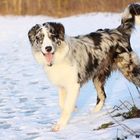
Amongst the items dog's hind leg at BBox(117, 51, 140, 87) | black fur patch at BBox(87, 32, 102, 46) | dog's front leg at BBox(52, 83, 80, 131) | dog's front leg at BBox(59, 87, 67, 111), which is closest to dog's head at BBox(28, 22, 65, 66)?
dog's front leg at BBox(52, 83, 80, 131)

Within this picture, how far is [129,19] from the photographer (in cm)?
746

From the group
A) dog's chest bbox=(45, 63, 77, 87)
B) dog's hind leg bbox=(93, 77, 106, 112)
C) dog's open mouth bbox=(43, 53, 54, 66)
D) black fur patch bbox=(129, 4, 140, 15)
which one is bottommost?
dog's hind leg bbox=(93, 77, 106, 112)

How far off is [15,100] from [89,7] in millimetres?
17118

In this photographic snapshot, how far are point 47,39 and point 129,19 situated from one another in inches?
64.3

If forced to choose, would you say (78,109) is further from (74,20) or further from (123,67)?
(74,20)

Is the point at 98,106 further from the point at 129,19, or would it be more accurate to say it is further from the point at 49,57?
the point at 49,57

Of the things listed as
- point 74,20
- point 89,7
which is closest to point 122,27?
point 74,20

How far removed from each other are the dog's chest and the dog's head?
140 millimetres

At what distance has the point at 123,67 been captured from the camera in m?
7.36

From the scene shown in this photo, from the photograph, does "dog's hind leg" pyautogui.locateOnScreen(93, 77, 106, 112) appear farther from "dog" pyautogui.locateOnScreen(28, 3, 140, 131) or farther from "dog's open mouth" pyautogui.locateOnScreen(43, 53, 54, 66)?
"dog's open mouth" pyautogui.locateOnScreen(43, 53, 54, 66)

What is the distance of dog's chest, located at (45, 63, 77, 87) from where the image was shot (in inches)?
261

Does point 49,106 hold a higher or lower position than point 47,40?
lower

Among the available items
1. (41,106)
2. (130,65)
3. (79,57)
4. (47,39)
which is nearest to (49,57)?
(47,39)

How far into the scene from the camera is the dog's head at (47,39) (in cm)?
630
